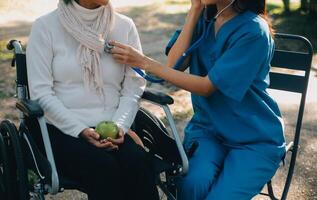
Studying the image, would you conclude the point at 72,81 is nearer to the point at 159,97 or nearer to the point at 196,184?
the point at 159,97

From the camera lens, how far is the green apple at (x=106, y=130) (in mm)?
2576

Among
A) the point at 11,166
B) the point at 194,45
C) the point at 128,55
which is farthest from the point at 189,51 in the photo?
the point at 11,166

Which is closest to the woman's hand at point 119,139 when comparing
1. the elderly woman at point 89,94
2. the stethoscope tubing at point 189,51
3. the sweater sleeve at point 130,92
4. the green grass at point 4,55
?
the elderly woman at point 89,94

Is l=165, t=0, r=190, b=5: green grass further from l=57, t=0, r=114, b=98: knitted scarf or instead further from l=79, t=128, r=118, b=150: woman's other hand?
l=79, t=128, r=118, b=150: woman's other hand

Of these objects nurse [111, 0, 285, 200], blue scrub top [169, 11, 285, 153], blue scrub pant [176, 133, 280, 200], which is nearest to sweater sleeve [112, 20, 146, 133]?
nurse [111, 0, 285, 200]

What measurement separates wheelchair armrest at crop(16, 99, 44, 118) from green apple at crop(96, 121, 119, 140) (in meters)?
0.31

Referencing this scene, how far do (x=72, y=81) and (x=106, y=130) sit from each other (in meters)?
0.35

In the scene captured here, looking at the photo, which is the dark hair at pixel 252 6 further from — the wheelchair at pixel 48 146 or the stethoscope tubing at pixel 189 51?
the wheelchair at pixel 48 146

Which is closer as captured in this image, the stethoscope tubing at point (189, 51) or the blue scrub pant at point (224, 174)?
the blue scrub pant at point (224, 174)

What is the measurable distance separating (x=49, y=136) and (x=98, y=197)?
44 centimetres

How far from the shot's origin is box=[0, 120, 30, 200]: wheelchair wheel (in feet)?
7.97

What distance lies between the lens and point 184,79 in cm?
256

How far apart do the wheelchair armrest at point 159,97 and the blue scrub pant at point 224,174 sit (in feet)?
0.99

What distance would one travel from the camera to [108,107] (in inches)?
112
